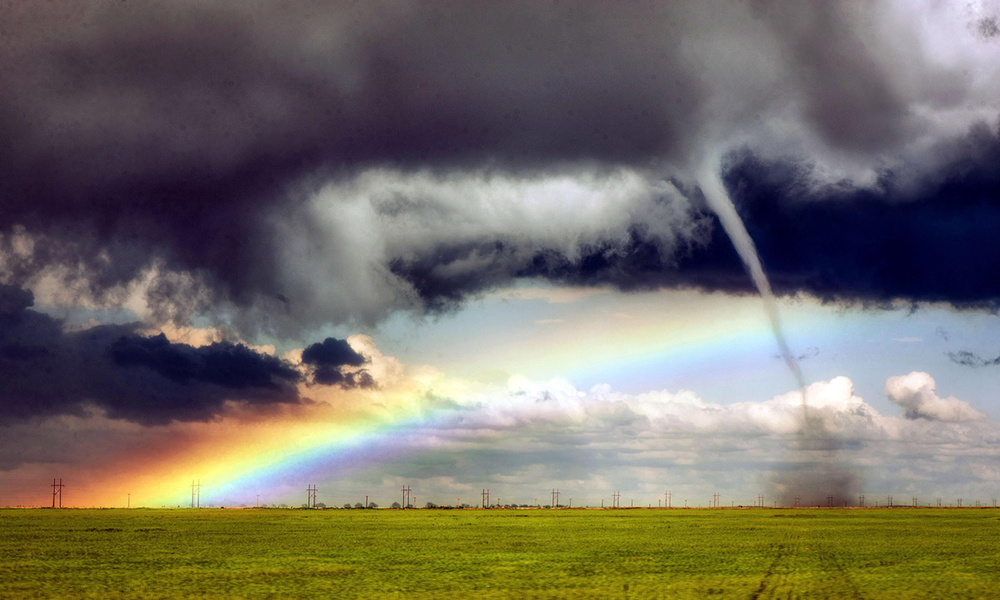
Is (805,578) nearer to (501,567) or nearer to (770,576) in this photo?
(770,576)

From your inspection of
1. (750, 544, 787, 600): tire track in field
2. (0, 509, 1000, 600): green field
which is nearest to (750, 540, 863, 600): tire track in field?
(750, 544, 787, 600): tire track in field

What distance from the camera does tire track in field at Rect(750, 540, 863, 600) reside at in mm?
48594

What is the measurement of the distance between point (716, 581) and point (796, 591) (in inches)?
253

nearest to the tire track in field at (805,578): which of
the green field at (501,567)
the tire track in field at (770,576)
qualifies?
the tire track in field at (770,576)

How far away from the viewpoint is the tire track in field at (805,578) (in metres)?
48.6

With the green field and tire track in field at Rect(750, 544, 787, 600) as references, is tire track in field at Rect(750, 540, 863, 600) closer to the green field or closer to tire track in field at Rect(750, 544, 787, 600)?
tire track in field at Rect(750, 544, 787, 600)

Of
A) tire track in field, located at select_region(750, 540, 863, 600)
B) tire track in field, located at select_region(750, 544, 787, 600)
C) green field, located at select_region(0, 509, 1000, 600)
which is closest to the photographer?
tire track in field, located at select_region(750, 540, 863, 600)

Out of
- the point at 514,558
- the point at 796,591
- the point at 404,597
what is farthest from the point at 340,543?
the point at 796,591

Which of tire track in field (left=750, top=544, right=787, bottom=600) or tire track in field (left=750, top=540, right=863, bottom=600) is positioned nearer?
tire track in field (left=750, top=540, right=863, bottom=600)

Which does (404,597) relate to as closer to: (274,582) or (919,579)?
(274,582)

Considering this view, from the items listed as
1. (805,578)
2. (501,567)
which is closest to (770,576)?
(805,578)

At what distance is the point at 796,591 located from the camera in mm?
49969

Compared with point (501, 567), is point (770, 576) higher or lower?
lower

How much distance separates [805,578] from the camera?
57.2 metres
